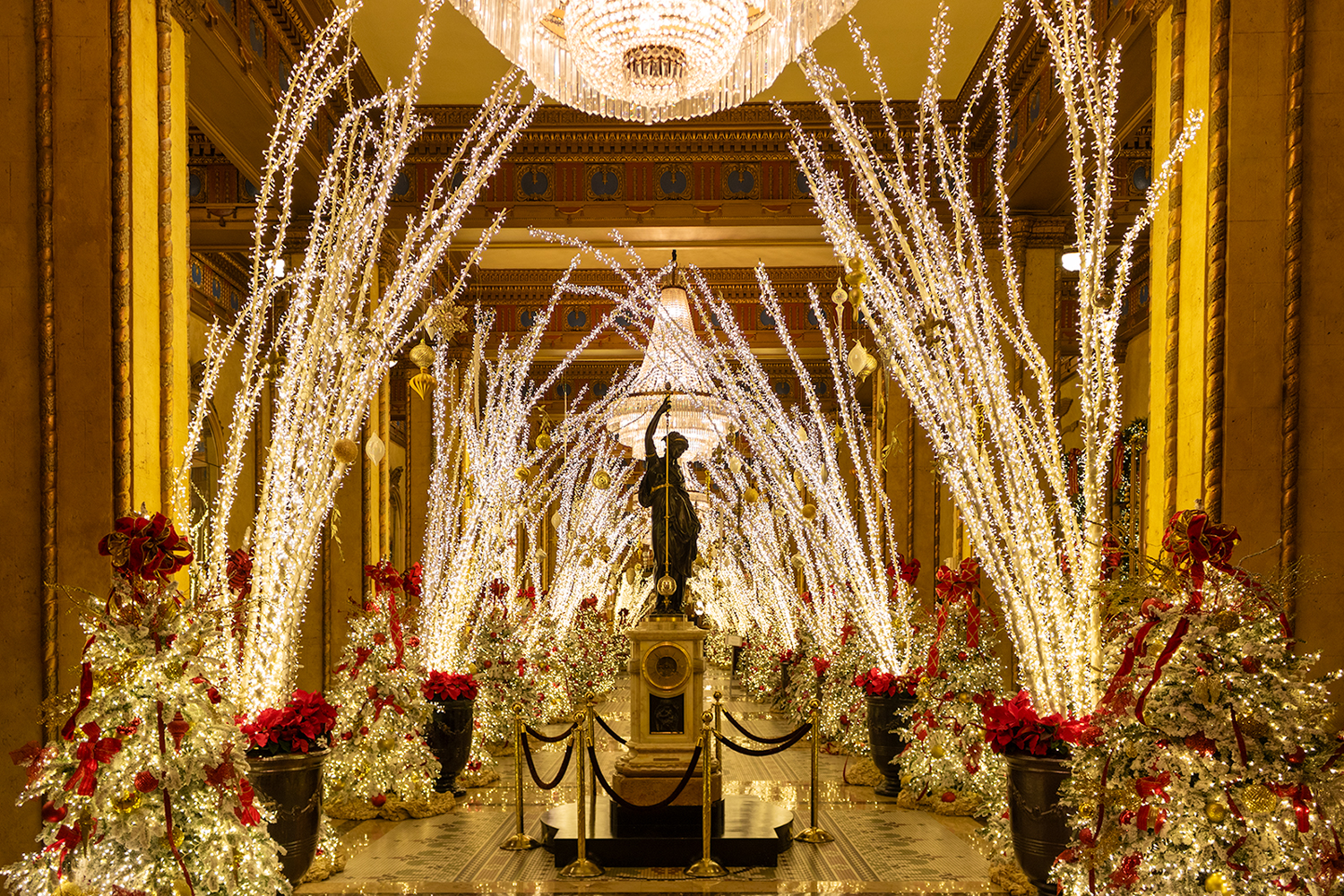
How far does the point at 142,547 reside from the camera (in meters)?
3.99

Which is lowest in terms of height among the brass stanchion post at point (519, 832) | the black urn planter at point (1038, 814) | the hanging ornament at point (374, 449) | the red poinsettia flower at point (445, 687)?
the brass stanchion post at point (519, 832)

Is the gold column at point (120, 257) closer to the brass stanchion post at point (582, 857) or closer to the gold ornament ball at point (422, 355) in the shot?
the gold ornament ball at point (422, 355)

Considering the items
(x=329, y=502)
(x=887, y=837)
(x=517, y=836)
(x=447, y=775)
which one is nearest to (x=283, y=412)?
(x=329, y=502)

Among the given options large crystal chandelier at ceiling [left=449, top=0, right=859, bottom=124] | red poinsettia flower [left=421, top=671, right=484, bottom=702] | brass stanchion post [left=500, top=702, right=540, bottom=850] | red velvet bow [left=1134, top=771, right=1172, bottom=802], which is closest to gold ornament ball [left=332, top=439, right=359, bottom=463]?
brass stanchion post [left=500, top=702, right=540, bottom=850]

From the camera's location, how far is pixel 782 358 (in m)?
16.7

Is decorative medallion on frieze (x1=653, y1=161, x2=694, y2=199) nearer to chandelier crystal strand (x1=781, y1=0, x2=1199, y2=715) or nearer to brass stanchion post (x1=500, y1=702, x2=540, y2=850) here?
chandelier crystal strand (x1=781, y1=0, x2=1199, y2=715)

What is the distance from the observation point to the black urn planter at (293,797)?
512 cm

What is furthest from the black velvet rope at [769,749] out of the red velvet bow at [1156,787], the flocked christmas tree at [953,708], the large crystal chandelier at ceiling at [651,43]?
the large crystal chandelier at ceiling at [651,43]

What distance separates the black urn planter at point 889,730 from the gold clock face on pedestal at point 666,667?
5.43 feet

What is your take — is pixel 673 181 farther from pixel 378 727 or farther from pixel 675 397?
pixel 378 727

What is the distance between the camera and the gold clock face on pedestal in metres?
7.48

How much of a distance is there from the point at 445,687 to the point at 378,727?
2.20ft

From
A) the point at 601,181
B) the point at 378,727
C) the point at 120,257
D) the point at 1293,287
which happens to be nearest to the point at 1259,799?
the point at 1293,287

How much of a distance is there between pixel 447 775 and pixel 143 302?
443 centimetres
